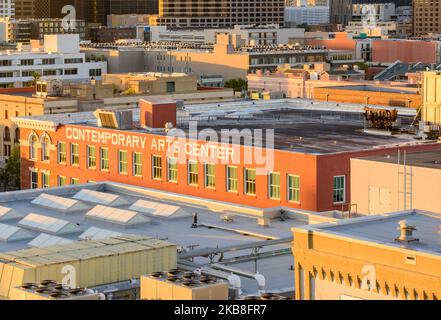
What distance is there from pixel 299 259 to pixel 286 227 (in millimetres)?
25518

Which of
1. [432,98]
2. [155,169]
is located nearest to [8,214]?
[155,169]

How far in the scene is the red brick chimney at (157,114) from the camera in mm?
82438

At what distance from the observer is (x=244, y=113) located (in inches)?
3681

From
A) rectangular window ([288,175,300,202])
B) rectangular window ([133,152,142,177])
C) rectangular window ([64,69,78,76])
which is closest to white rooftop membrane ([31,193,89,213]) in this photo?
rectangular window ([133,152,142,177])

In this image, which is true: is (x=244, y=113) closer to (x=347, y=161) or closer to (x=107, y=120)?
(x=107, y=120)

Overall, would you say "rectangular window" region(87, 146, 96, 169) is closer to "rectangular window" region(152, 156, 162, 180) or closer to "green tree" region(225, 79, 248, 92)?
"rectangular window" region(152, 156, 162, 180)

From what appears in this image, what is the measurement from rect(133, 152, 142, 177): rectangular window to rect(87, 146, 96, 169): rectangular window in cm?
413

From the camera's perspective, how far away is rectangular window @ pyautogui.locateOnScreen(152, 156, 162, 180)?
76.4 m

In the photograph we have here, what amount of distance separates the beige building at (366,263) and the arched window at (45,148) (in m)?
49.8

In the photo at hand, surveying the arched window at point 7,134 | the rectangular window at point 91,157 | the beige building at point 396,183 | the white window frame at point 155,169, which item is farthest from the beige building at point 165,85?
the beige building at point 396,183

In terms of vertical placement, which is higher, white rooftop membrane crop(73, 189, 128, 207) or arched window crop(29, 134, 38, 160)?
arched window crop(29, 134, 38, 160)

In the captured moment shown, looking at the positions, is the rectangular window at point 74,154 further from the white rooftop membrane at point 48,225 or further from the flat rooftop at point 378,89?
the flat rooftop at point 378,89

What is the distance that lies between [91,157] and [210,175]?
467 inches

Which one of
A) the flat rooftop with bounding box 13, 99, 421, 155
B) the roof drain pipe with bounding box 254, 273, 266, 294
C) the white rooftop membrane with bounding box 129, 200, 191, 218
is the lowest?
the white rooftop membrane with bounding box 129, 200, 191, 218
